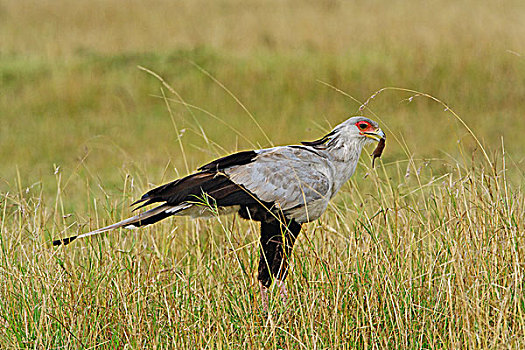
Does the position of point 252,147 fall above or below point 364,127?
below

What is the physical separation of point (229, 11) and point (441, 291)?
11219 millimetres

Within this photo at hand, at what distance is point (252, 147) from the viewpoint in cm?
775

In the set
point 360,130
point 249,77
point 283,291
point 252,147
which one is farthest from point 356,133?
point 249,77

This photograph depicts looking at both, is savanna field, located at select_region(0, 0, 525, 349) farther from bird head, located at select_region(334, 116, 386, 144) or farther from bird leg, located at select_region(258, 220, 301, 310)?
bird head, located at select_region(334, 116, 386, 144)

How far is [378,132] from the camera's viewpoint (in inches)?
142

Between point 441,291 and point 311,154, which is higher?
point 311,154

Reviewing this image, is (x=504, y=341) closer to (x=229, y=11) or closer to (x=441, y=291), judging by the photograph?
(x=441, y=291)

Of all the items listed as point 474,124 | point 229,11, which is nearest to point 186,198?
point 474,124

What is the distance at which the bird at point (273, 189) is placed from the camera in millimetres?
3523

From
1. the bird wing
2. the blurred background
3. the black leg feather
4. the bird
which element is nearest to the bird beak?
the bird

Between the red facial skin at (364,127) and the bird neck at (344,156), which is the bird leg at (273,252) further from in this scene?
the red facial skin at (364,127)

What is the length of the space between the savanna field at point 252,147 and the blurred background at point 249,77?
1.4 inches

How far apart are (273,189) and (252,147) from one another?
165 inches

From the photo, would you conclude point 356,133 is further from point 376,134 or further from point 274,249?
point 274,249
